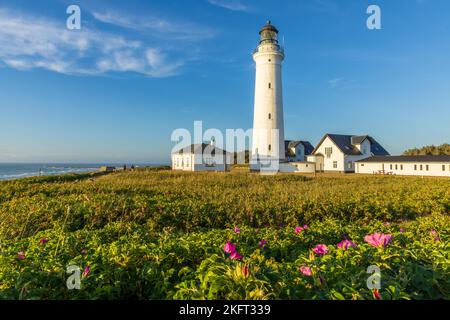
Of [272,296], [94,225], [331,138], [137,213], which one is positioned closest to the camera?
[272,296]

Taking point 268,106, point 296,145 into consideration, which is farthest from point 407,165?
point 268,106

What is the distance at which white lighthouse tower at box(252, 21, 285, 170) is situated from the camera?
98.0 ft

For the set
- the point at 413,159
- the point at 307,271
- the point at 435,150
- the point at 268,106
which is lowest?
the point at 307,271

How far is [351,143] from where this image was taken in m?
40.7

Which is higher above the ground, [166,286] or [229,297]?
[229,297]

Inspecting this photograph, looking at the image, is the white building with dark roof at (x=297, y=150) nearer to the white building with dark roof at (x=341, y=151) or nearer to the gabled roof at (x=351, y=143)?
the white building with dark roof at (x=341, y=151)

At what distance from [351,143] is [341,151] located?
4.06 metres

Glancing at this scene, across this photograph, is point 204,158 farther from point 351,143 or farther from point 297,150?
point 351,143

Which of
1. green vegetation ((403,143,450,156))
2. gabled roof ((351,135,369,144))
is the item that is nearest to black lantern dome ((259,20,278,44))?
gabled roof ((351,135,369,144))

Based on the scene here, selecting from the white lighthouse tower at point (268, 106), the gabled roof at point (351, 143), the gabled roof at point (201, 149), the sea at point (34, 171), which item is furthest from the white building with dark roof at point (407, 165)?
the sea at point (34, 171)
